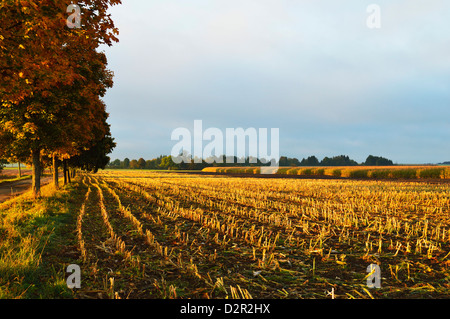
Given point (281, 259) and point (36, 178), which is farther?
point (36, 178)

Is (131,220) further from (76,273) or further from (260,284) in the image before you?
(260,284)

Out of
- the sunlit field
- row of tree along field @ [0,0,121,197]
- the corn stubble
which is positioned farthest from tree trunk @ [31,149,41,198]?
the corn stubble

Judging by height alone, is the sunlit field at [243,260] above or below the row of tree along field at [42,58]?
below

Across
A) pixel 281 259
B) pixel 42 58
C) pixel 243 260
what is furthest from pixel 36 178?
pixel 281 259

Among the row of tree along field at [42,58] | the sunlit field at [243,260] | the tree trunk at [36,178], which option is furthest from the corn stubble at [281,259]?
the tree trunk at [36,178]

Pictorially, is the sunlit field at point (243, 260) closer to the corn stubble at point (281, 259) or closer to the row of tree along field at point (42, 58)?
the corn stubble at point (281, 259)

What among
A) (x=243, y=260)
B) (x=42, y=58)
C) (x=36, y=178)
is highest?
(x=42, y=58)

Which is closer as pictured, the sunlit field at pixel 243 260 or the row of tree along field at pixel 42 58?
the sunlit field at pixel 243 260

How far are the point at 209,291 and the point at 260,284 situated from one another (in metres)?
1.04

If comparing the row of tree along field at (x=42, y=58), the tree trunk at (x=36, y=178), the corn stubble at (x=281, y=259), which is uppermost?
the row of tree along field at (x=42, y=58)

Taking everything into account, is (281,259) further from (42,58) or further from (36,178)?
(36,178)

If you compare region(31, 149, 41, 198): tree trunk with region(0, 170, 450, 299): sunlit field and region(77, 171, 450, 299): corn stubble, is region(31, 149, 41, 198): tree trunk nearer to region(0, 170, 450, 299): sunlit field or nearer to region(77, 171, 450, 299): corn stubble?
region(0, 170, 450, 299): sunlit field
